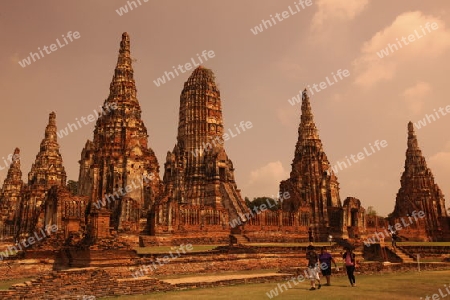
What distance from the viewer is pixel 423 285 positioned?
13805 millimetres

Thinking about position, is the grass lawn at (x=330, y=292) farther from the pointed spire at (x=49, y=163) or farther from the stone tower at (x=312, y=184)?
the pointed spire at (x=49, y=163)

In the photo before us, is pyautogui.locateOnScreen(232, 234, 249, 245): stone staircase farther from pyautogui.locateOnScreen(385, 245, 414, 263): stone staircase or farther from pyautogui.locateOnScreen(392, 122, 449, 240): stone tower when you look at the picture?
pyautogui.locateOnScreen(392, 122, 449, 240): stone tower

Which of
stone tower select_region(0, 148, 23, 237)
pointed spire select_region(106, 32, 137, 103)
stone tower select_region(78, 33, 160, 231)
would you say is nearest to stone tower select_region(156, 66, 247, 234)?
stone tower select_region(78, 33, 160, 231)

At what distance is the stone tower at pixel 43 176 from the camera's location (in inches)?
1752

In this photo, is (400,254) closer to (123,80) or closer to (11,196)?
(123,80)

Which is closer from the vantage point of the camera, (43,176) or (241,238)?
(241,238)

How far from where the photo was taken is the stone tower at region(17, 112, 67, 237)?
146 feet

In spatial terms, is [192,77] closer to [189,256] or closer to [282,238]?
[282,238]

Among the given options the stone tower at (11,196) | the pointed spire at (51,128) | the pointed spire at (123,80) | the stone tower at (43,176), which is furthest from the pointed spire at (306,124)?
the stone tower at (11,196)

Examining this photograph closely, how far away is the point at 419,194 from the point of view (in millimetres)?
55219

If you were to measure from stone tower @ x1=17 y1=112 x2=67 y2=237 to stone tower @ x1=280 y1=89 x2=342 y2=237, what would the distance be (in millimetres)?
25586

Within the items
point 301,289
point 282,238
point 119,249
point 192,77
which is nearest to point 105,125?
point 192,77

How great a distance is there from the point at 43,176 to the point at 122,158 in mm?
16076

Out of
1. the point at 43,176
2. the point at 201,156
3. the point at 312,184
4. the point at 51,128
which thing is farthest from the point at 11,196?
the point at 312,184
